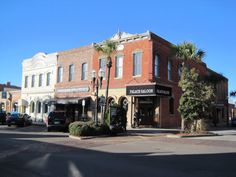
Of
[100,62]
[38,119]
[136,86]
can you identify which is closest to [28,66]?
[38,119]

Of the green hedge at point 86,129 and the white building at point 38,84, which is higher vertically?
the white building at point 38,84

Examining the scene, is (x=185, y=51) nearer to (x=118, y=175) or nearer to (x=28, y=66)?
(x=118, y=175)

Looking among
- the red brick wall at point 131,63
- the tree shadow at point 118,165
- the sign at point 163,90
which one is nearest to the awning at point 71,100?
the red brick wall at point 131,63

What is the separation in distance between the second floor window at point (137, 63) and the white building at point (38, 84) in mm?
13763

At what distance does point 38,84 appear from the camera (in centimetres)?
Result: 4791

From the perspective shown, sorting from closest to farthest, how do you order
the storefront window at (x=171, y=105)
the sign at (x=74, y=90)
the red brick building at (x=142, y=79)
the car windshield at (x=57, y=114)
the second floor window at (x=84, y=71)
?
the car windshield at (x=57, y=114) < the red brick building at (x=142, y=79) < the storefront window at (x=171, y=105) < the sign at (x=74, y=90) < the second floor window at (x=84, y=71)

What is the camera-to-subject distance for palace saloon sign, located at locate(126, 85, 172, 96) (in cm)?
3194

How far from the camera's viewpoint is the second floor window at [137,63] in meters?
34.2

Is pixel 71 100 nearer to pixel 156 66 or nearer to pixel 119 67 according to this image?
pixel 119 67

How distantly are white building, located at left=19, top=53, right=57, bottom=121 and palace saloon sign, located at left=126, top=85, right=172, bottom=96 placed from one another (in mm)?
13739

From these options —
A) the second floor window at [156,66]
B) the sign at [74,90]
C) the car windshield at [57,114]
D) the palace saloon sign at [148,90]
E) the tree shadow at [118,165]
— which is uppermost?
the second floor window at [156,66]

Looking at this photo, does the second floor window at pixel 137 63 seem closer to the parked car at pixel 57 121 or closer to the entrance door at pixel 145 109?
the entrance door at pixel 145 109

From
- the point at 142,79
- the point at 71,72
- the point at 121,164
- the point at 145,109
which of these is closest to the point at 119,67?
the point at 142,79

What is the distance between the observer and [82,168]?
10.4 metres
